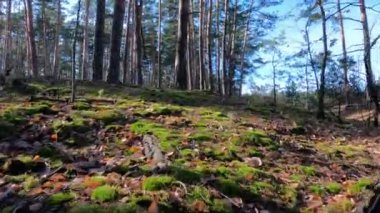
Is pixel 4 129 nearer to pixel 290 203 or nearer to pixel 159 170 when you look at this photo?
pixel 159 170

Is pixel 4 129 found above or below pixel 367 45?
below

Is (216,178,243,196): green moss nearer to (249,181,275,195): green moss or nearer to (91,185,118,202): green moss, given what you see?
(249,181,275,195): green moss

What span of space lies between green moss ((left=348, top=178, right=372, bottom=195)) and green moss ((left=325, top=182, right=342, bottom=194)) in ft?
0.39

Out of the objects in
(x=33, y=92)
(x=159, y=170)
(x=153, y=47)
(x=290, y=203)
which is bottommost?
(x=290, y=203)

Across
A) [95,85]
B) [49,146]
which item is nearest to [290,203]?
[49,146]

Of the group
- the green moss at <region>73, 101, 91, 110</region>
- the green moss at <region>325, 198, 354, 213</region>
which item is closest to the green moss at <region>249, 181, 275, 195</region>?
the green moss at <region>325, 198, 354, 213</region>

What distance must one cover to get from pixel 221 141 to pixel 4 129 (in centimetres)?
289

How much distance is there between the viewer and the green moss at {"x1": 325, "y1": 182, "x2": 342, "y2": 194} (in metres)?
5.29

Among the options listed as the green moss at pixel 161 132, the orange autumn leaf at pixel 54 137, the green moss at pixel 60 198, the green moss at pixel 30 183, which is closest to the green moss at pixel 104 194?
the green moss at pixel 60 198

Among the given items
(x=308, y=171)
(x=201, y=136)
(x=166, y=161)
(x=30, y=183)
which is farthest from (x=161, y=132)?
(x=30, y=183)

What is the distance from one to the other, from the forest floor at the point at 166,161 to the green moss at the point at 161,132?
2 centimetres

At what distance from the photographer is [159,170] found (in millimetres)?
4863

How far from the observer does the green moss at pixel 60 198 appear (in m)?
4.09

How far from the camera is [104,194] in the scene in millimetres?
Answer: 4219
